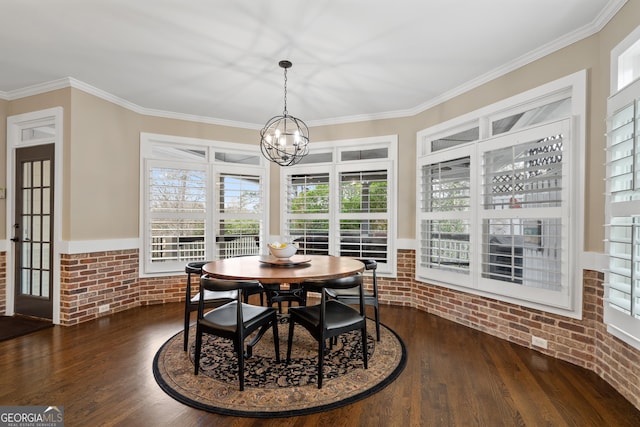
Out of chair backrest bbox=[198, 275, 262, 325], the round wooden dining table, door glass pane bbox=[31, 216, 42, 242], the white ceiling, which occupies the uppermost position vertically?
the white ceiling

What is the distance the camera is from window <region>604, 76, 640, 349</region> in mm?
2059

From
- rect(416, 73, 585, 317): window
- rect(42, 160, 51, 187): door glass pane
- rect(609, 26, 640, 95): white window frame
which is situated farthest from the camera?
rect(42, 160, 51, 187): door glass pane

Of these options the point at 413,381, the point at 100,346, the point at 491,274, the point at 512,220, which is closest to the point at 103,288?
the point at 100,346

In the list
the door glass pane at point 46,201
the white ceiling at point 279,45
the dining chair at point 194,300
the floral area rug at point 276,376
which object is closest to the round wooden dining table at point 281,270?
the dining chair at point 194,300

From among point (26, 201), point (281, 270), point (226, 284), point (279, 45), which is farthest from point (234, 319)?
point (26, 201)

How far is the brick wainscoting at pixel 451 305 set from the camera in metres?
2.45

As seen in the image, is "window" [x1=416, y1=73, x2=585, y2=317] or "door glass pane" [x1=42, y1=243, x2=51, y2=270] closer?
"window" [x1=416, y1=73, x2=585, y2=317]

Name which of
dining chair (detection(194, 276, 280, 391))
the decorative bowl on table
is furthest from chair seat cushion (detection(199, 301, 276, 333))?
the decorative bowl on table

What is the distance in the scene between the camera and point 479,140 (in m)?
3.49

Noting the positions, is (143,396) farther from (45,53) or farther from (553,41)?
(553,41)

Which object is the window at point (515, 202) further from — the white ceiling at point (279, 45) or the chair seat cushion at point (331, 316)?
the chair seat cushion at point (331, 316)

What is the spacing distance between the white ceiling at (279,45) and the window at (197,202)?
0.90 meters

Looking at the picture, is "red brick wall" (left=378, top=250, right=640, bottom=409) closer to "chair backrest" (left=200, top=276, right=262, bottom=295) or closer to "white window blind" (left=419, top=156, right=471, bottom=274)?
"white window blind" (left=419, top=156, right=471, bottom=274)

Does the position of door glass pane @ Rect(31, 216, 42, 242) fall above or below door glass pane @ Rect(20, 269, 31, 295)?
above
